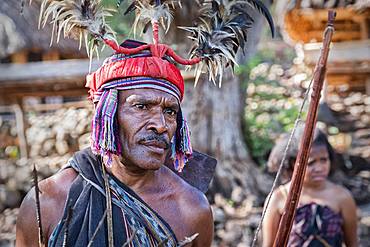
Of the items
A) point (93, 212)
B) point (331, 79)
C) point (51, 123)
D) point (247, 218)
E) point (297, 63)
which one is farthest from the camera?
point (297, 63)

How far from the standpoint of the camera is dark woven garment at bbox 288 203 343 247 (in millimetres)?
4922

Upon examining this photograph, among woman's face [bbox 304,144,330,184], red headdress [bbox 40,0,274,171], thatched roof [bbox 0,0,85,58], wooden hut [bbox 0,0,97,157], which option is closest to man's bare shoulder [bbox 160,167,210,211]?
red headdress [bbox 40,0,274,171]

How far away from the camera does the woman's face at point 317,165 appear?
16.1ft

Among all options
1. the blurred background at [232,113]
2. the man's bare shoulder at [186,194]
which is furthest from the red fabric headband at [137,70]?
the blurred background at [232,113]

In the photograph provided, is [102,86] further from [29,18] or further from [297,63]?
[297,63]

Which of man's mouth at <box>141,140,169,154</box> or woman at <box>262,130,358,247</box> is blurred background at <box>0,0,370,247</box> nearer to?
woman at <box>262,130,358,247</box>

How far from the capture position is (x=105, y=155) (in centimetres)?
274

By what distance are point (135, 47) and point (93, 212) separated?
61 centimetres

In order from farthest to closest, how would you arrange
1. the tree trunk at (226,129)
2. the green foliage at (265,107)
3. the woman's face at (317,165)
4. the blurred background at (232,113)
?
the green foliage at (265,107)
the tree trunk at (226,129)
the blurred background at (232,113)
the woman's face at (317,165)

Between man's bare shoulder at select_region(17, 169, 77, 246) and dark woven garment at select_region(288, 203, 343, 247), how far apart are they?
242 cm

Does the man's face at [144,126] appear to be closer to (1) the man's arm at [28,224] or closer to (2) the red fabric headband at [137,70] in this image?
(2) the red fabric headband at [137,70]

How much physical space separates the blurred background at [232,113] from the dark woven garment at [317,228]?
3.25 meters

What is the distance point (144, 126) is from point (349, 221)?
266cm

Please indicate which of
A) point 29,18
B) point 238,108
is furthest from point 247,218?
point 29,18
